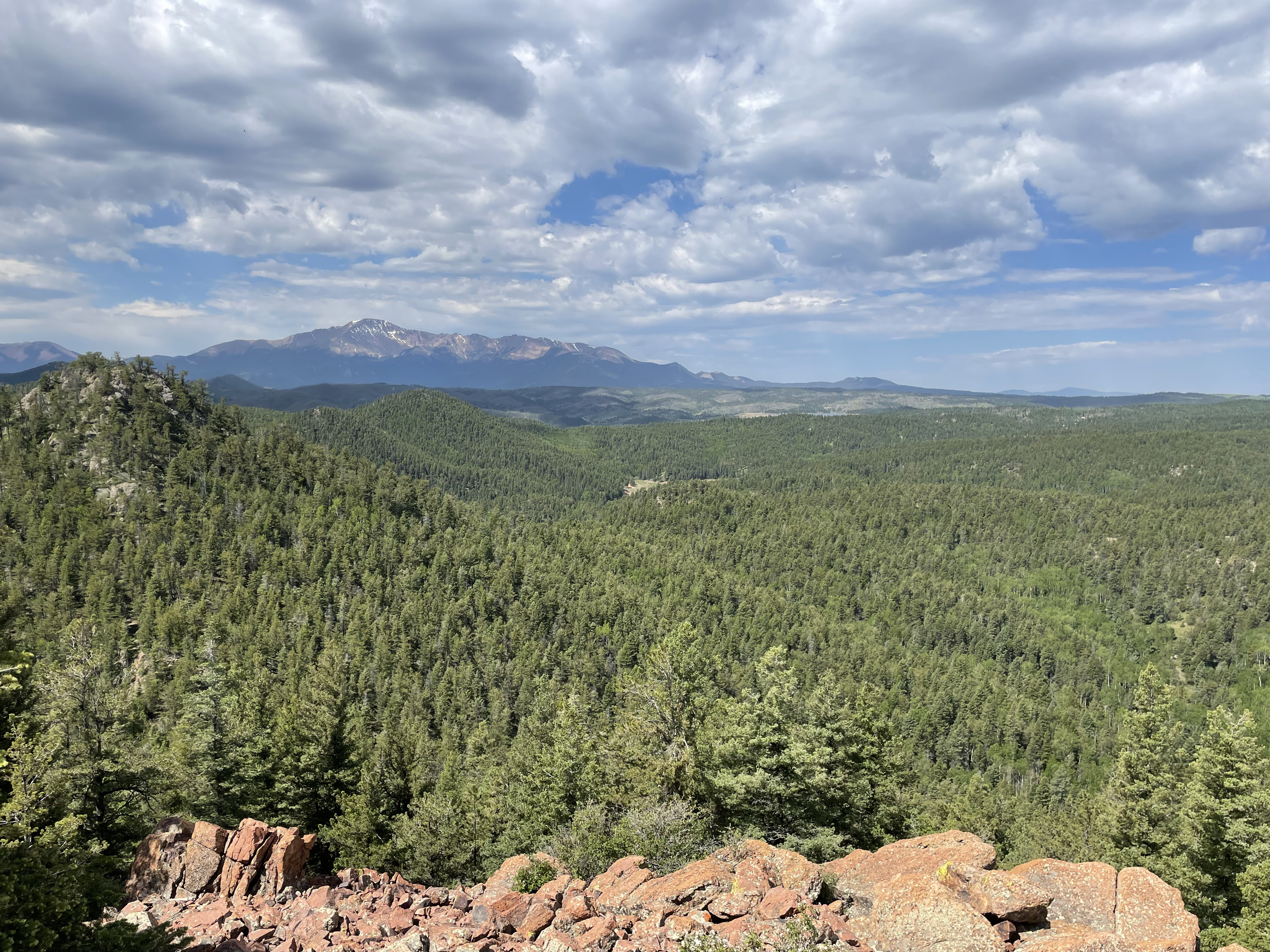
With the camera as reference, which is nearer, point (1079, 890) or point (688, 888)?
point (1079, 890)

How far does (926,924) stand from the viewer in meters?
18.4

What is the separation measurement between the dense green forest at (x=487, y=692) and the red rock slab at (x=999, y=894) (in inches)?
334

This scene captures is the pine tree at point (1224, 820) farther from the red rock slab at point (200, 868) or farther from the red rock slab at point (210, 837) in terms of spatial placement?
the red rock slab at point (210, 837)

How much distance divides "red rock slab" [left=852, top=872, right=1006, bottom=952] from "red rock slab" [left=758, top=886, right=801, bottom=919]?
211cm

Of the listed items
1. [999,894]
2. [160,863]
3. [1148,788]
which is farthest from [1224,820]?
[160,863]

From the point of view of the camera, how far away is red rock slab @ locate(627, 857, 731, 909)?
69.2 feet

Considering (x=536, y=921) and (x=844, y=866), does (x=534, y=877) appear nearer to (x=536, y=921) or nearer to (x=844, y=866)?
(x=536, y=921)

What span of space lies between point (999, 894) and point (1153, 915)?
4.31m

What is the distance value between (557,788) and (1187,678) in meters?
216

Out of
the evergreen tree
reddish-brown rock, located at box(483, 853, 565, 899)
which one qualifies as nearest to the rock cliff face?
reddish-brown rock, located at box(483, 853, 565, 899)

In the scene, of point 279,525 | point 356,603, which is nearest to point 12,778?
point 356,603

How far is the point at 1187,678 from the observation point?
582ft

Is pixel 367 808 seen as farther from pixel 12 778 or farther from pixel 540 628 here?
pixel 540 628

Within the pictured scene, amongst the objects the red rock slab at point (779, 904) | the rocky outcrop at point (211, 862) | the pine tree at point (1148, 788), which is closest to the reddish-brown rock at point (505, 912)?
the red rock slab at point (779, 904)
